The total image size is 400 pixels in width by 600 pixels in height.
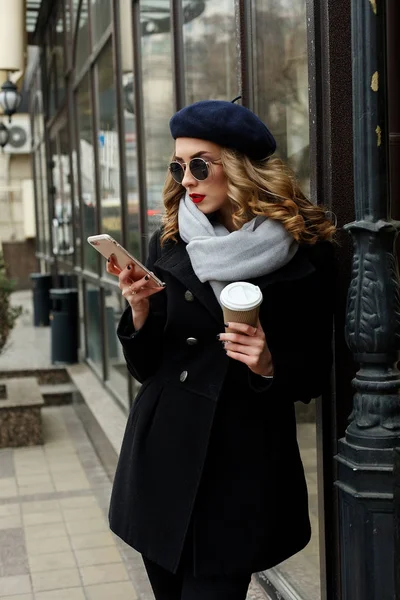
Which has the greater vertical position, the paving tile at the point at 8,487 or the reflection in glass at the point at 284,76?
the reflection in glass at the point at 284,76

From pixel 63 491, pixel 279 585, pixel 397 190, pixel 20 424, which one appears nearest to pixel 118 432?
pixel 63 491

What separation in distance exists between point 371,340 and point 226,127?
25.7 inches

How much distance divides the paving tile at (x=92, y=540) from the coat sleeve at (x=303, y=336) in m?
2.95

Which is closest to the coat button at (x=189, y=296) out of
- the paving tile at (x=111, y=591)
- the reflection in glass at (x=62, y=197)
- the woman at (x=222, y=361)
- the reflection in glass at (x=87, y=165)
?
the woman at (x=222, y=361)

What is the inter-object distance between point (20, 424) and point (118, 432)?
1.27 meters

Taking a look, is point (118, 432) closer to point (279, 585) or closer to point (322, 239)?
point (279, 585)

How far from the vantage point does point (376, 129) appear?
184cm

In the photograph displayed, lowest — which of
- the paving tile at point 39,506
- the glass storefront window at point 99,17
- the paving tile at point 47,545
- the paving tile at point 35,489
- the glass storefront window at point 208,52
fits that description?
the paving tile at point 47,545

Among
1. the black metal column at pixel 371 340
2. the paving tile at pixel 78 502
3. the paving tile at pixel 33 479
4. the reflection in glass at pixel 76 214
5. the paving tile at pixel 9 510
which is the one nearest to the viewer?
the black metal column at pixel 371 340

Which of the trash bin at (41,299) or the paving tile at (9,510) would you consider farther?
the trash bin at (41,299)

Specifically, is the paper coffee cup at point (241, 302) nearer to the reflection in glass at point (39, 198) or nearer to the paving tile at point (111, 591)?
the paving tile at point (111, 591)

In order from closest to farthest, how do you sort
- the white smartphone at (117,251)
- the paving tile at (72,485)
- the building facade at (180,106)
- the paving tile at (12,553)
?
the white smartphone at (117,251), the building facade at (180,106), the paving tile at (12,553), the paving tile at (72,485)

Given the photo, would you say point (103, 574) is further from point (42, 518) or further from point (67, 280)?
point (67, 280)

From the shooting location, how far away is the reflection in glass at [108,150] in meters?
7.12
